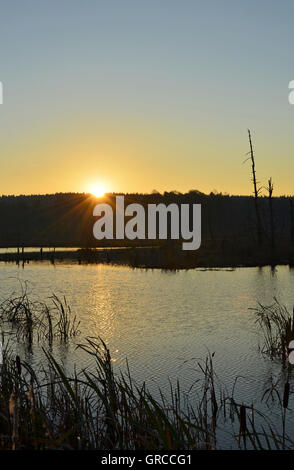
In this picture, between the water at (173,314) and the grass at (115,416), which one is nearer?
the grass at (115,416)

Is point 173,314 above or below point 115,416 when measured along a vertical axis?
below

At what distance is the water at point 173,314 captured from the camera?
12156 millimetres

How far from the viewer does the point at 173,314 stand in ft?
66.5

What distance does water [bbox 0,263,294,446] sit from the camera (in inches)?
479

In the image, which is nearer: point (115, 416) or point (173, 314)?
point (115, 416)

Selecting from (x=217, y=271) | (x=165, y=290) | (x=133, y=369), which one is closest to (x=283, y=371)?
(x=133, y=369)

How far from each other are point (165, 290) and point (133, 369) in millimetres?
15502

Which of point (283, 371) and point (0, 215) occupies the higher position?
point (0, 215)

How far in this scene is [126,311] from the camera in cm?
2136

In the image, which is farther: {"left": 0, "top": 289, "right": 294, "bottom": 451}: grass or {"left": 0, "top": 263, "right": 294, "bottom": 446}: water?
{"left": 0, "top": 263, "right": 294, "bottom": 446}: water

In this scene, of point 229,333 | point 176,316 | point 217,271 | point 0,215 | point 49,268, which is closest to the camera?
point 229,333
